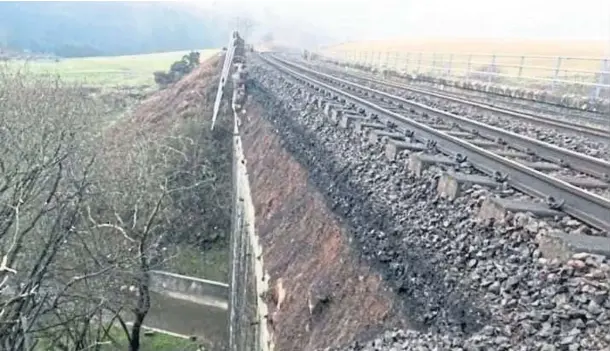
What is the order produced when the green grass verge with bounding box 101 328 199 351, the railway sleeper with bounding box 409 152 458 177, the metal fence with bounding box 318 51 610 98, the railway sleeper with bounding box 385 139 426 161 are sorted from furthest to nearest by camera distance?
the green grass verge with bounding box 101 328 199 351 < the metal fence with bounding box 318 51 610 98 < the railway sleeper with bounding box 385 139 426 161 < the railway sleeper with bounding box 409 152 458 177

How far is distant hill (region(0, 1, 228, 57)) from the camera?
126375 millimetres

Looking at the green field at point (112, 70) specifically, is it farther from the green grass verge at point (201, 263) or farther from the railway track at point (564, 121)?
the railway track at point (564, 121)

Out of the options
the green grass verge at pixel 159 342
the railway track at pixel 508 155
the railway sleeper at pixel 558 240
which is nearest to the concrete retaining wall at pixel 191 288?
Answer: the green grass verge at pixel 159 342

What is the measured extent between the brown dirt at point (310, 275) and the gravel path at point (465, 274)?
318mm

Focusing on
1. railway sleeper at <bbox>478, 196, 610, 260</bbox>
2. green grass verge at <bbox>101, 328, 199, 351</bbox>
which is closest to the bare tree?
green grass verge at <bbox>101, 328, 199, 351</bbox>

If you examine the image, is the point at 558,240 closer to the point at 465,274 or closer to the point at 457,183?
the point at 465,274

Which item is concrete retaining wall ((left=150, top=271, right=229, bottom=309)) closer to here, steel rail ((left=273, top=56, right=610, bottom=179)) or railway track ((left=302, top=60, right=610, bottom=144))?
railway track ((left=302, top=60, right=610, bottom=144))

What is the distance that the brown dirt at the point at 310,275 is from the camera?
→ 7.26 m

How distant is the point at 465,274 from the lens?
20.2ft

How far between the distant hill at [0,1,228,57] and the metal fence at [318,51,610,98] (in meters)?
94.5

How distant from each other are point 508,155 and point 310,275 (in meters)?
3.80

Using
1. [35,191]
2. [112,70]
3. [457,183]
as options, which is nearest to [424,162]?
[457,183]

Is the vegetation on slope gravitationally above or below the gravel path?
below

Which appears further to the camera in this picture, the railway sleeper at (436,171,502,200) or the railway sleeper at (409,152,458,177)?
the railway sleeper at (409,152,458,177)
